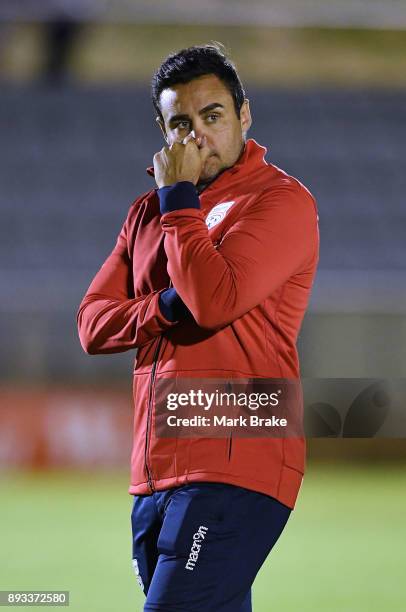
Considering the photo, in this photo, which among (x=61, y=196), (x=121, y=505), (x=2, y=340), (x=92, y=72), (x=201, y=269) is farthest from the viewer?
(x=92, y=72)

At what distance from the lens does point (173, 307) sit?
2104 millimetres

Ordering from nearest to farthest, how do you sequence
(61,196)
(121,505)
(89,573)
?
(89,573)
(121,505)
(61,196)

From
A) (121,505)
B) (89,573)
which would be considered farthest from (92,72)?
(89,573)

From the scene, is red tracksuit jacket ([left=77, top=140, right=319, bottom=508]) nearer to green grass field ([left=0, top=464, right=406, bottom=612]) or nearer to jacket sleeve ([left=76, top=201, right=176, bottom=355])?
jacket sleeve ([left=76, top=201, right=176, bottom=355])

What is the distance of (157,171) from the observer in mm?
2164

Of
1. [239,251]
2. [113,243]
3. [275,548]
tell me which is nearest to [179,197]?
[239,251]

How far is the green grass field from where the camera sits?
15.7 ft

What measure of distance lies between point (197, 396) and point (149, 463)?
0.51 feet

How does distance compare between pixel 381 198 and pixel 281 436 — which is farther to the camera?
pixel 381 198

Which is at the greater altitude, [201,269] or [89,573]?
[201,269]

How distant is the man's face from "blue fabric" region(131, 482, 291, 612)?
0.66 m

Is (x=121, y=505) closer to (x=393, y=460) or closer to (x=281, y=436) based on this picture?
(x=393, y=460)

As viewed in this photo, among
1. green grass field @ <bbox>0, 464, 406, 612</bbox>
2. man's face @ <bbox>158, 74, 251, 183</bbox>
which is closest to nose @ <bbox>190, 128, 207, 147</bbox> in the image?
man's face @ <bbox>158, 74, 251, 183</bbox>

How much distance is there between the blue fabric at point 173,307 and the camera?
2098mm
